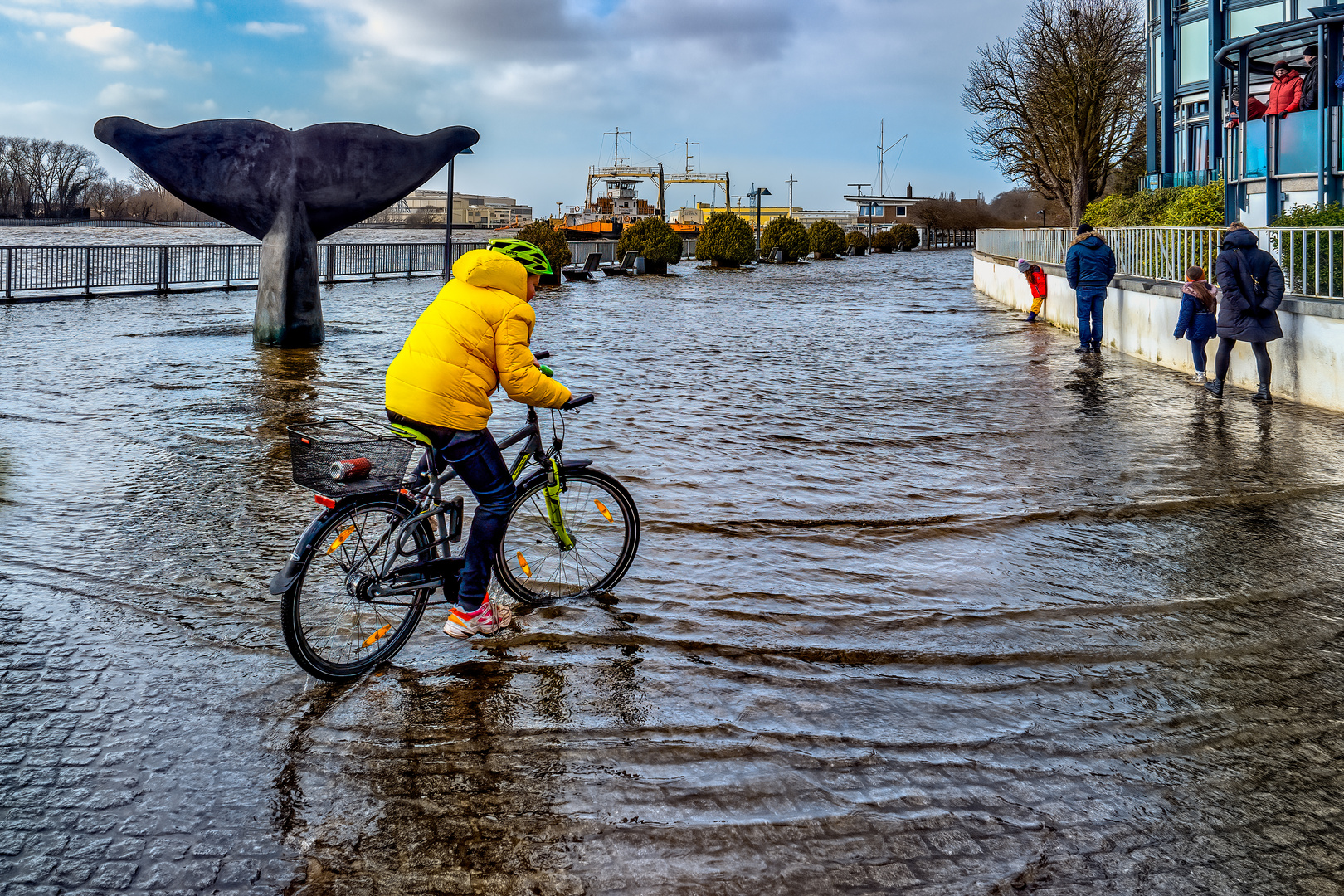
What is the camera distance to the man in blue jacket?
17.5 m

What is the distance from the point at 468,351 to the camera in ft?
16.4

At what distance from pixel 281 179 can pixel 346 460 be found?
13.9m

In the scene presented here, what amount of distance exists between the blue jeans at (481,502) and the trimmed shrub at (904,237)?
91965mm

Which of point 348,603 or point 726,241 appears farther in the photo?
point 726,241

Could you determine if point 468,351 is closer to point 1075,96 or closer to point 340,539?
point 340,539

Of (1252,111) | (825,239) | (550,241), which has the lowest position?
(550,241)

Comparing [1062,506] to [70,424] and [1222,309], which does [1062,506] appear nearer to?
[1222,309]

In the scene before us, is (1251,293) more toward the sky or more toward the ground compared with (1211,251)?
more toward the ground

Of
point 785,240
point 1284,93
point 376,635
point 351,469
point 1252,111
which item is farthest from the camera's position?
point 785,240

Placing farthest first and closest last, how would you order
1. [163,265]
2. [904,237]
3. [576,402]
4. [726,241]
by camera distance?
[904,237] < [726,241] < [163,265] < [576,402]

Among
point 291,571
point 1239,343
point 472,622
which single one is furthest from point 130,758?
point 1239,343

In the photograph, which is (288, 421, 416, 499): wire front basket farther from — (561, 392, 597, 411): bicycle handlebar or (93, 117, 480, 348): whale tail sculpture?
(93, 117, 480, 348): whale tail sculpture

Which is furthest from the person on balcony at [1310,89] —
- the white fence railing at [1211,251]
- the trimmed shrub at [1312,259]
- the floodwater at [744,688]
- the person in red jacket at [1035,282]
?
the floodwater at [744,688]

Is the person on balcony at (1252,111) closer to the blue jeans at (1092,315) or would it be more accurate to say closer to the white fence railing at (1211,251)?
the white fence railing at (1211,251)
